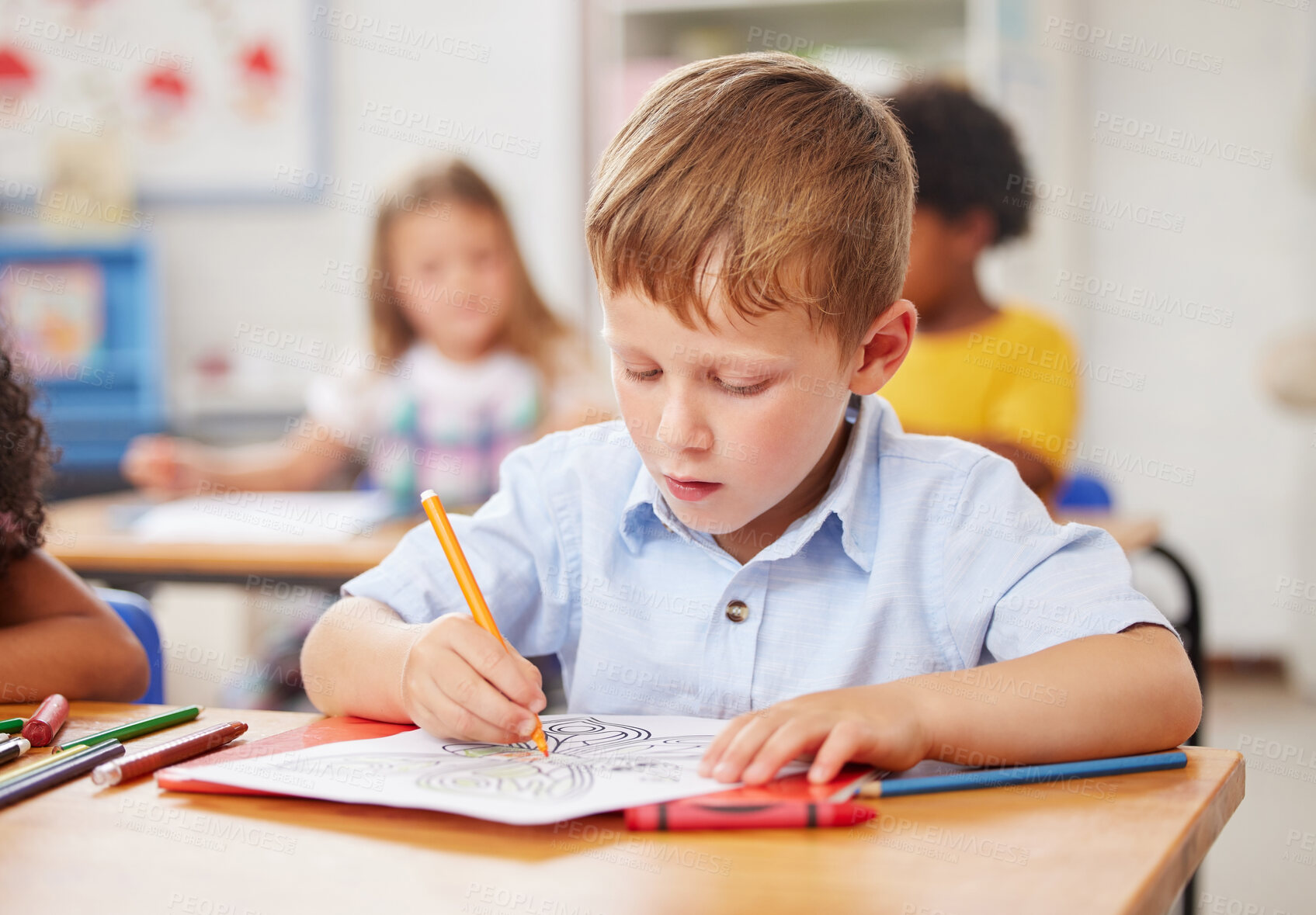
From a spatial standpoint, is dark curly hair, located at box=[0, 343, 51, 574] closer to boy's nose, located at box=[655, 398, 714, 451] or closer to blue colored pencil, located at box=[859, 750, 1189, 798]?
boy's nose, located at box=[655, 398, 714, 451]

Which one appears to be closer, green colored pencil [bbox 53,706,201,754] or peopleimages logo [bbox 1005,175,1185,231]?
green colored pencil [bbox 53,706,201,754]

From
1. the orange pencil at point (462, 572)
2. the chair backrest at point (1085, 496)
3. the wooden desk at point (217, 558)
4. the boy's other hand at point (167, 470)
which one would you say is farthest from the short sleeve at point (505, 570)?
the boy's other hand at point (167, 470)

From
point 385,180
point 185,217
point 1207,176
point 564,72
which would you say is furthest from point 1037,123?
point 185,217

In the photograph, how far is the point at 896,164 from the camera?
88 centimetres

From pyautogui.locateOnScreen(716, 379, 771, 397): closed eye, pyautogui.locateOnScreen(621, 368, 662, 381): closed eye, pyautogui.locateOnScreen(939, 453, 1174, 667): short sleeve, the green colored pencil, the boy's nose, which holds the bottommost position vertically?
the green colored pencil

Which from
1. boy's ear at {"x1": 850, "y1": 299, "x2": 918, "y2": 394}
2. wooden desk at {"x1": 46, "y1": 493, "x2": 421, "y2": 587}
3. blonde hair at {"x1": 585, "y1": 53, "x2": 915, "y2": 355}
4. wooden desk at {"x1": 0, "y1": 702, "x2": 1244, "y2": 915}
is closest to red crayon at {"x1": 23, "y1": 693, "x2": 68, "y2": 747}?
wooden desk at {"x1": 0, "y1": 702, "x2": 1244, "y2": 915}

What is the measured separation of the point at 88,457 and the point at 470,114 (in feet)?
4.89

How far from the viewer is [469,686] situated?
0.73 m

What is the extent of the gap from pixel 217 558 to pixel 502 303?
90 centimetres

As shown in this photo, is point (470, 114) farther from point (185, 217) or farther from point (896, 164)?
point (896, 164)

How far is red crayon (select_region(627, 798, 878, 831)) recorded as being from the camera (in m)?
0.58

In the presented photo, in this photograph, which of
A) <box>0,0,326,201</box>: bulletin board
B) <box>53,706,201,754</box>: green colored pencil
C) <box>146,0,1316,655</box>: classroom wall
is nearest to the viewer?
<box>53,706,201,754</box>: green colored pencil

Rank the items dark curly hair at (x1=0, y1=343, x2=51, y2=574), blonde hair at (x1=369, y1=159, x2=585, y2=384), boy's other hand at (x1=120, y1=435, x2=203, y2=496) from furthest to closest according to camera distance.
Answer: blonde hair at (x1=369, y1=159, x2=585, y2=384)
boy's other hand at (x1=120, y1=435, x2=203, y2=496)
dark curly hair at (x1=0, y1=343, x2=51, y2=574)

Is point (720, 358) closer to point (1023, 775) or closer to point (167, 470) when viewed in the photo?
point (1023, 775)
